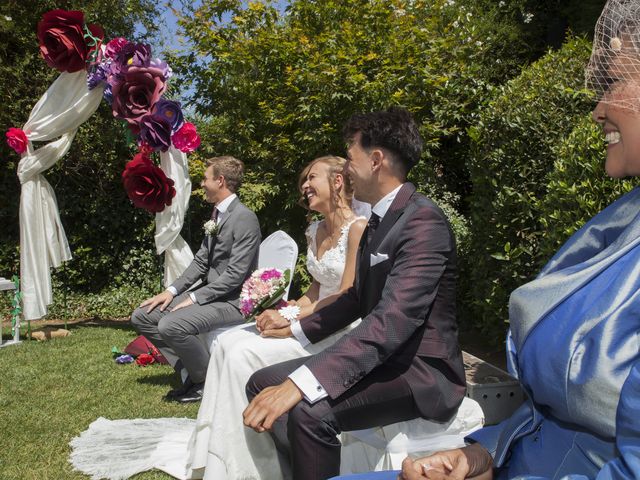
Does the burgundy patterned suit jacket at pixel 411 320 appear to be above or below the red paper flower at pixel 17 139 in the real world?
below

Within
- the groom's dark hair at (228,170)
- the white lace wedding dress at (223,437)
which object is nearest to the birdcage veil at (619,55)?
the white lace wedding dress at (223,437)

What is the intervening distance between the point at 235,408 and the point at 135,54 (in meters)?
4.39

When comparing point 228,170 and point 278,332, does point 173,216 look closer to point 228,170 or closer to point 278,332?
point 228,170

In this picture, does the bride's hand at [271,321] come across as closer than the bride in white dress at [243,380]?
No

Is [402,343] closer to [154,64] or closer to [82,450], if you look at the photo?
[82,450]

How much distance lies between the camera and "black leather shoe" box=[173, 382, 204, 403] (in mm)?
5035

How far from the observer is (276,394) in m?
2.15

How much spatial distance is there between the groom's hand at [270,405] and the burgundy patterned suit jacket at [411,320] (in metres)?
0.11

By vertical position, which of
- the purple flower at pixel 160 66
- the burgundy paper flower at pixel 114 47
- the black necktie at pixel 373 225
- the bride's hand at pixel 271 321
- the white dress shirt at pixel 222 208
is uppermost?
the burgundy paper flower at pixel 114 47

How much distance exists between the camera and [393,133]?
274 centimetres

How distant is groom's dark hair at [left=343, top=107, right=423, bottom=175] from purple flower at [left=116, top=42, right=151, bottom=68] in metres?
4.19

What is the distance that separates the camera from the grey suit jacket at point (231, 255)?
5.08 meters

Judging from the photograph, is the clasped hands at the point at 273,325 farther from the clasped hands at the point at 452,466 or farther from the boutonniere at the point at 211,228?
the boutonniere at the point at 211,228

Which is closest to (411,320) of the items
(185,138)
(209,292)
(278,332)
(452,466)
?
(452,466)
